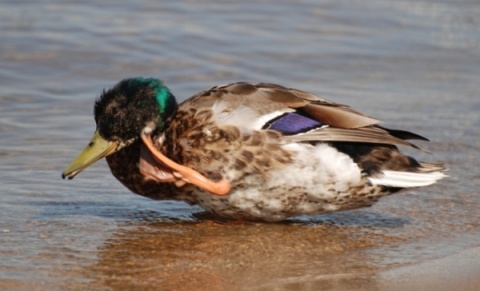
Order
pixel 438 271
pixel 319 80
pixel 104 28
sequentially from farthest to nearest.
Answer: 1. pixel 104 28
2. pixel 319 80
3. pixel 438 271

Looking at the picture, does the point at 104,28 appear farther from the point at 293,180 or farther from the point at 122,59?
the point at 293,180

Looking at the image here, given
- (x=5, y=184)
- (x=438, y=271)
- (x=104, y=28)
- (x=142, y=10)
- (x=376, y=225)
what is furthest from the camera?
(x=142, y=10)

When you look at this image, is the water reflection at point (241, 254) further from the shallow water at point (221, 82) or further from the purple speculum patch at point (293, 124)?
the purple speculum patch at point (293, 124)

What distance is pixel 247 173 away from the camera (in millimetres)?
6473

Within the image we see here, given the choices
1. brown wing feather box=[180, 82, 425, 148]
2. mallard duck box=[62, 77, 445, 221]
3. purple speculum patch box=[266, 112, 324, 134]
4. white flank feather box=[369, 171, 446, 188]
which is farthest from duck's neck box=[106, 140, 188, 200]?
white flank feather box=[369, 171, 446, 188]

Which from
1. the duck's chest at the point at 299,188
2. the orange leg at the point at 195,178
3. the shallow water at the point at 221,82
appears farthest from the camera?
the duck's chest at the point at 299,188

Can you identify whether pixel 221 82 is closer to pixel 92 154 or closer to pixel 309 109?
pixel 309 109

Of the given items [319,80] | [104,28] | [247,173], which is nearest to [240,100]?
[247,173]

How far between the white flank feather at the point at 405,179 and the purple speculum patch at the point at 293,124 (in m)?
0.47

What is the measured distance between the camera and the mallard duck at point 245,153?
646cm

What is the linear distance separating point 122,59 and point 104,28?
0.86 m

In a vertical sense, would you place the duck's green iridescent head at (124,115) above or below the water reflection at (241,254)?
above

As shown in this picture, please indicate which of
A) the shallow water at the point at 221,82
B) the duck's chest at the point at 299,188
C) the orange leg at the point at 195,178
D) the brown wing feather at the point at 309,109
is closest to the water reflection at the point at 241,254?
the shallow water at the point at 221,82

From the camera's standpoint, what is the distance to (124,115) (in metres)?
6.54
